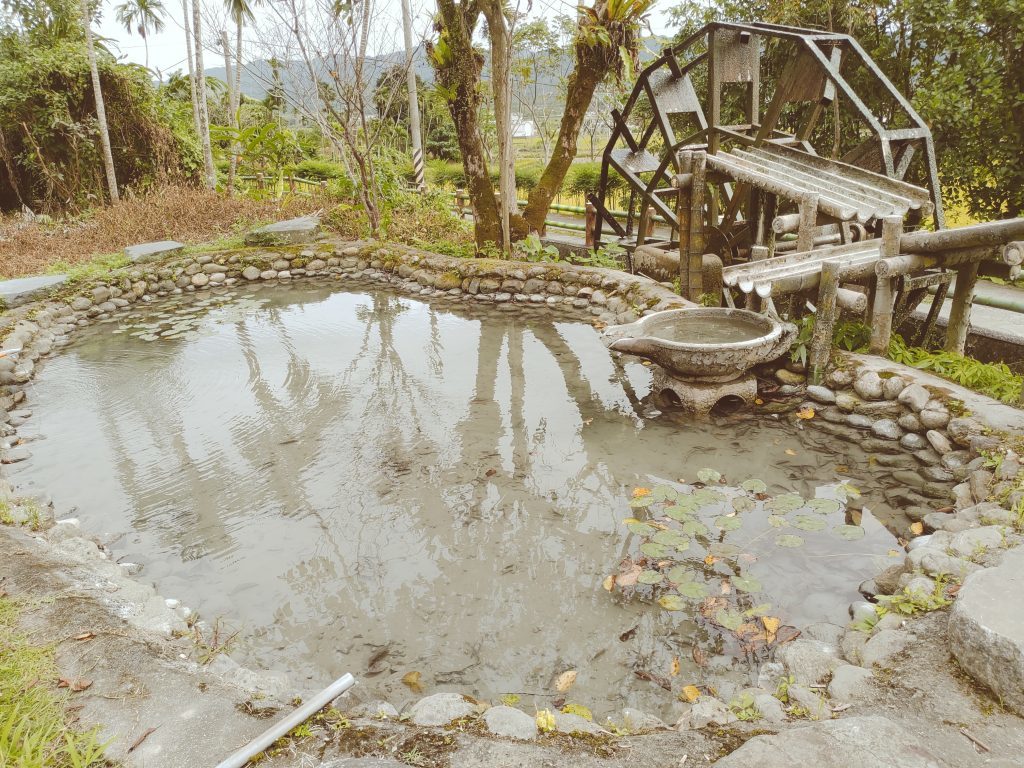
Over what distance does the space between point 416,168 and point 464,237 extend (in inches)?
180

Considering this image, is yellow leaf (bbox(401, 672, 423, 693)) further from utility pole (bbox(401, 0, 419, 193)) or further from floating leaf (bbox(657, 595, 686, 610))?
utility pole (bbox(401, 0, 419, 193))

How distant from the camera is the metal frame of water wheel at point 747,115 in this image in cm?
643

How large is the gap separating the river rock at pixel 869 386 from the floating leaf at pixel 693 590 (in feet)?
8.58

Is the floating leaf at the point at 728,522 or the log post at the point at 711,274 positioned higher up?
the log post at the point at 711,274

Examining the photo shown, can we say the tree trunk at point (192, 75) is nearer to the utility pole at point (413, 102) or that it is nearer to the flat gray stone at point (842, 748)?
the utility pole at point (413, 102)

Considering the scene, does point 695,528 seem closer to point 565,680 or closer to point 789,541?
point 789,541

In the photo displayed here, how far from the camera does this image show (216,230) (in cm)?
1193

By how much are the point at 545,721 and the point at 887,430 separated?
369 centimetres

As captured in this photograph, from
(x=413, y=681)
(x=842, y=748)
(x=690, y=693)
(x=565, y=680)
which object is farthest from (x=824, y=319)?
(x=413, y=681)

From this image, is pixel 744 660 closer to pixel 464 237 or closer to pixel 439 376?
pixel 439 376

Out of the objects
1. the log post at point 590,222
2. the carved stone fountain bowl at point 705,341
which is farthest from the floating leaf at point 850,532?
the log post at point 590,222

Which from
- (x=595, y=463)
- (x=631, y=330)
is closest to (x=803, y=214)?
(x=631, y=330)

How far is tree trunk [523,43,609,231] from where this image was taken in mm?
8961

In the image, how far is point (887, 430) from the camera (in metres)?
4.70
